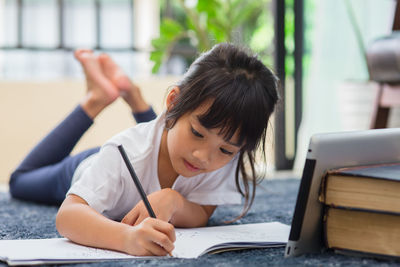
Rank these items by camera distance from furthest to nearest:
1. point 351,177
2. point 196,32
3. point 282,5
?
point 196,32
point 282,5
point 351,177

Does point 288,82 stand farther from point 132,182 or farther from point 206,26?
point 132,182

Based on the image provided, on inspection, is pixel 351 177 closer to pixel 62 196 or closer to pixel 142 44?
pixel 62 196

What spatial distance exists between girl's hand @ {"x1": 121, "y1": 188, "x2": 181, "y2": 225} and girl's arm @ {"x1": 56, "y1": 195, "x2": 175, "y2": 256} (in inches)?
2.7

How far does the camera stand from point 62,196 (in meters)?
1.26

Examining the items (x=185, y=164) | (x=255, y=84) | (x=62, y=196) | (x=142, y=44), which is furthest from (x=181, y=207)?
(x=142, y=44)

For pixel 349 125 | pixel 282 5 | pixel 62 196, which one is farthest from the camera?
pixel 282 5

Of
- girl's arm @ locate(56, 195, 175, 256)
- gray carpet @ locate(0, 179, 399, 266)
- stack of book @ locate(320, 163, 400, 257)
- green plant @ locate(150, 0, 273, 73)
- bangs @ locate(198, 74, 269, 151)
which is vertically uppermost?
green plant @ locate(150, 0, 273, 73)

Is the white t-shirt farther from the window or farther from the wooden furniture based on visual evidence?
the window

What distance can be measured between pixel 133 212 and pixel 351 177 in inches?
13.0

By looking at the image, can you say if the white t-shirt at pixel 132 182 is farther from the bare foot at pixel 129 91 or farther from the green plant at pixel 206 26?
the green plant at pixel 206 26

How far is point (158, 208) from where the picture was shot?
2.65 feet

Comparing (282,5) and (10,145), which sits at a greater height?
(282,5)

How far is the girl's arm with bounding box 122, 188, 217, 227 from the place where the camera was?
2.62 ft

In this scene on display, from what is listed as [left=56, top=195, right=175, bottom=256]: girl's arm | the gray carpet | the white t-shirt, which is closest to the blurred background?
the gray carpet
